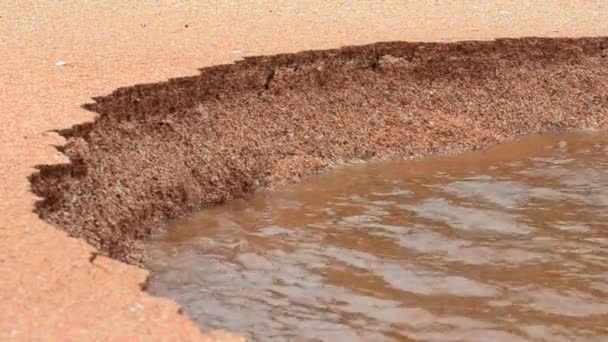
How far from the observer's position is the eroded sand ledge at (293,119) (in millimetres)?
6234

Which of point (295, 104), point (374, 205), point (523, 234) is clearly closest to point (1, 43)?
point (295, 104)

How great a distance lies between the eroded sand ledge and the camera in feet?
20.5

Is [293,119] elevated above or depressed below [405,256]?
above

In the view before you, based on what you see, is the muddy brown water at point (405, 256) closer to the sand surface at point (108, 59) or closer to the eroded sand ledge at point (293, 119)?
the eroded sand ledge at point (293, 119)

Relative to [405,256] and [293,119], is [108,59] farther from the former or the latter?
[405,256]

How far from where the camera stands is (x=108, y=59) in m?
8.34

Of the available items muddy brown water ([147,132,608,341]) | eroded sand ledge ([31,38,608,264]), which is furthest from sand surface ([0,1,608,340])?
muddy brown water ([147,132,608,341])

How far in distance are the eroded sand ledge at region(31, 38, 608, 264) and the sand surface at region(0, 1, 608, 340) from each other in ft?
0.69

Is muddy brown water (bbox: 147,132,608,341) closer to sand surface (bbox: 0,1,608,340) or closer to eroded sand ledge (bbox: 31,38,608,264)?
eroded sand ledge (bbox: 31,38,608,264)

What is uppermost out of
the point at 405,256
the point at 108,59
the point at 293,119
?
the point at 108,59

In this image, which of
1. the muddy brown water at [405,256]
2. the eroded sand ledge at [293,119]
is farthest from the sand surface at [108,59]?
the muddy brown water at [405,256]

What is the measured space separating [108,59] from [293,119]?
66.5 inches

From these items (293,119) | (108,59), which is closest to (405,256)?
(293,119)

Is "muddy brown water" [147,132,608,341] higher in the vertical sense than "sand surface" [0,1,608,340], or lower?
lower
